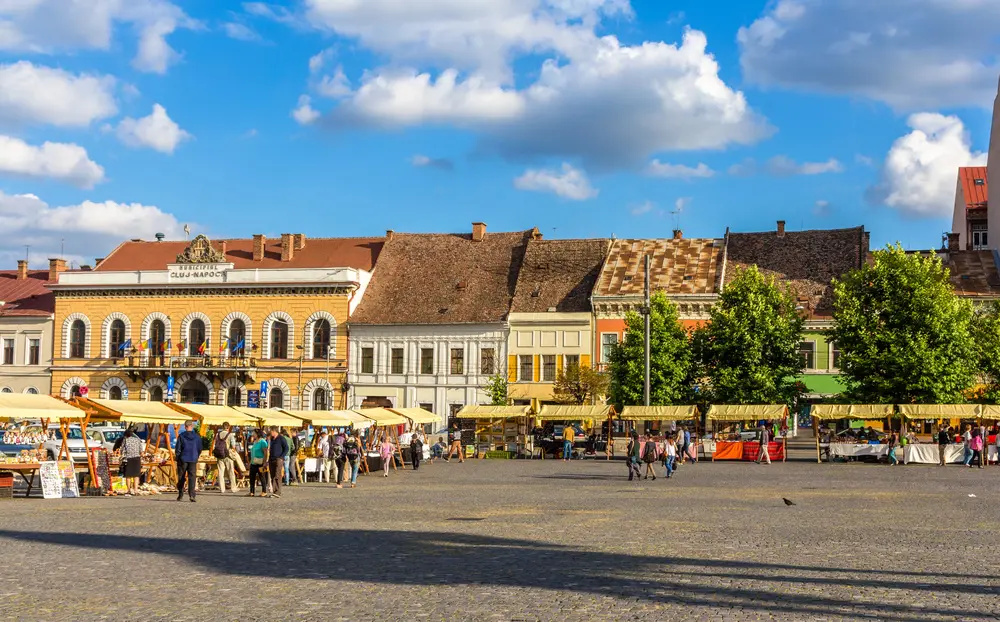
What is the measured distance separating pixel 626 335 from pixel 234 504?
3472cm

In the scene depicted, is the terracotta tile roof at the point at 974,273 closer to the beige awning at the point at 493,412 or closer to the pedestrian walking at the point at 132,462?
the beige awning at the point at 493,412

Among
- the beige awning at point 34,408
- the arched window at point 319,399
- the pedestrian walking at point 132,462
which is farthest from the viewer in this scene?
the arched window at point 319,399

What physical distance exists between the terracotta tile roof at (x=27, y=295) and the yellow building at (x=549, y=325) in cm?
2957

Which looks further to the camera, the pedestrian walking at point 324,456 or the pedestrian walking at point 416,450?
the pedestrian walking at point 416,450

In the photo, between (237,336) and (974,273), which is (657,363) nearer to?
(974,273)

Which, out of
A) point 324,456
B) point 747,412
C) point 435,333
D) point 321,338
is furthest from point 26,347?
point 747,412

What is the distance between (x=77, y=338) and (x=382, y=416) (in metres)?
36.2

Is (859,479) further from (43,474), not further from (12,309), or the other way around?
(12,309)

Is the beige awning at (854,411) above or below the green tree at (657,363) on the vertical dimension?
below

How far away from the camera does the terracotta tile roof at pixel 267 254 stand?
7138cm

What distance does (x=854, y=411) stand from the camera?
45.7 m

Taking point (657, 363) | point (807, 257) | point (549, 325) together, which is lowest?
point (657, 363)

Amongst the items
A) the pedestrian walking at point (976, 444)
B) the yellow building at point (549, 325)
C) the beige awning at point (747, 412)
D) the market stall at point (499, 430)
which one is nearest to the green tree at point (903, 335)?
the beige awning at point (747, 412)

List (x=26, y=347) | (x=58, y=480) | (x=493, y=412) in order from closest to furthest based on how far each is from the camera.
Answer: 1. (x=58, y=480)
2. (x=493, y=412)
3. (x=26, y=347)
